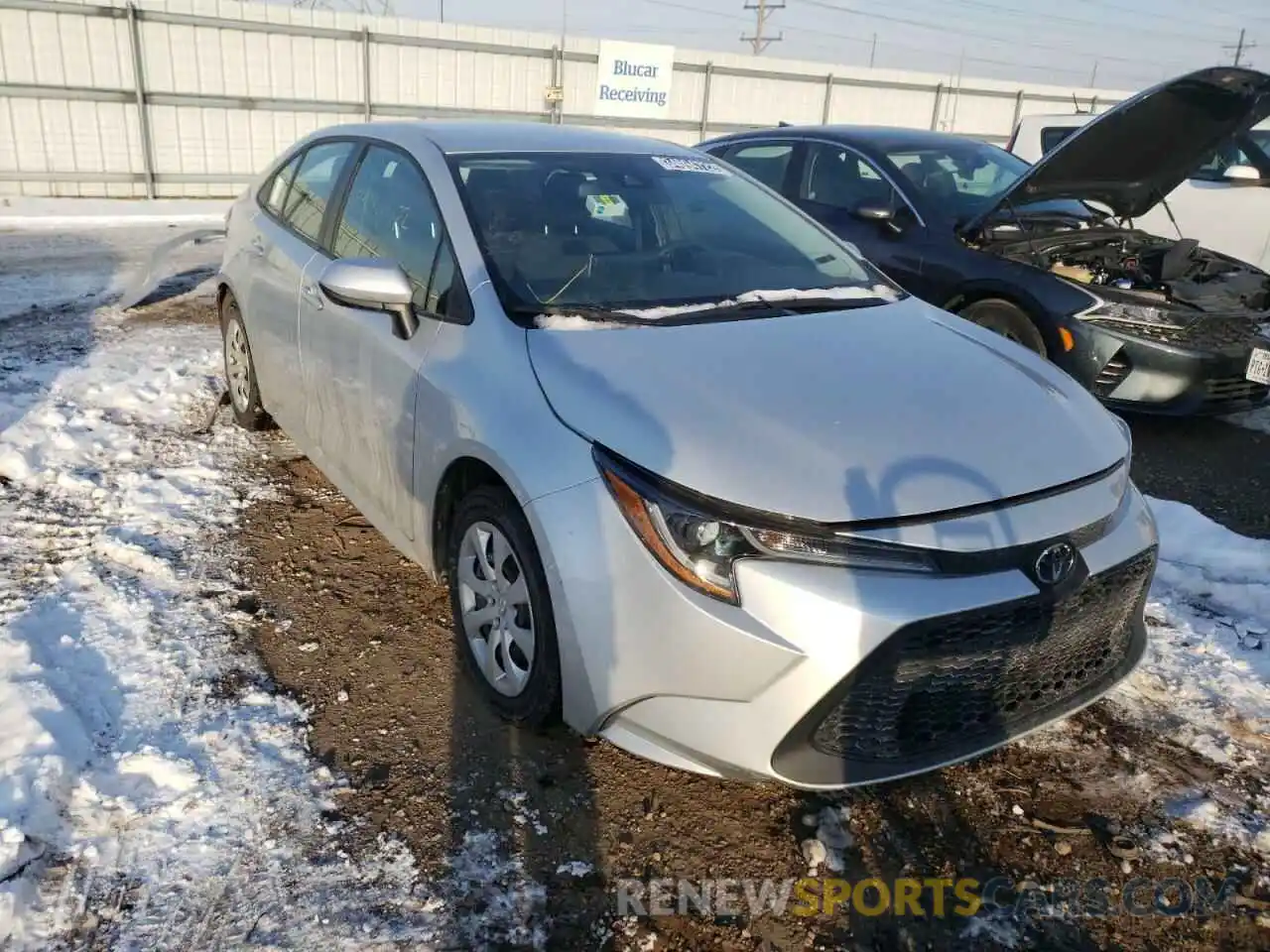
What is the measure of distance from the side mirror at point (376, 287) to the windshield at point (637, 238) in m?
0.28

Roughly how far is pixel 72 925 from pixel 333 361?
2020 mm

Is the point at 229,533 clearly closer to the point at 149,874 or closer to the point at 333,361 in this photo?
the point at 333,361

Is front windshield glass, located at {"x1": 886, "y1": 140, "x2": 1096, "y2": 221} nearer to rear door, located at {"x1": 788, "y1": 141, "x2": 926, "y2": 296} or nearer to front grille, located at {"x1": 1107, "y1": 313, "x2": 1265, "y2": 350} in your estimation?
rear door, located at {"x1": 788, "y1": 141, "x2": 926, "y2": 296}

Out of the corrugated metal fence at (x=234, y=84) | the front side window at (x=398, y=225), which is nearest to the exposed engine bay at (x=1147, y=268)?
the front side window at (x=398, y=225)

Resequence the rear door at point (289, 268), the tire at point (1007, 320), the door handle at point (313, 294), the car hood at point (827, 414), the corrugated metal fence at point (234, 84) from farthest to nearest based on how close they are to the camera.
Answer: the corrugated metal fence at point (234, 84) < the tire at point (1007, 320) < the rear door at point (289, 268) < the door handle at point (313, 294) < the car hood at point (827, 414)

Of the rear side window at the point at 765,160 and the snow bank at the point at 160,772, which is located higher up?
the rear side window at the point at 765,160

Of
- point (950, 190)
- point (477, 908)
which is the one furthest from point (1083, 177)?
point (477, 908)

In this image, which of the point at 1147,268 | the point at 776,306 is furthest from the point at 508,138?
the point at 1147,268

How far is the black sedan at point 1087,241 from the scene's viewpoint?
5.15m

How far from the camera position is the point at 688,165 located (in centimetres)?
390

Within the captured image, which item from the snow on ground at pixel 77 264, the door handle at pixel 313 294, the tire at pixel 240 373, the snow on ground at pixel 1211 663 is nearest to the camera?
the snow on ground at pixel 1211 663

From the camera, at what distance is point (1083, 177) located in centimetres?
560

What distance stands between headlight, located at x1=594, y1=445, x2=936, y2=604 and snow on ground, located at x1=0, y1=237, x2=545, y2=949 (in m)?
0.86
